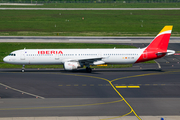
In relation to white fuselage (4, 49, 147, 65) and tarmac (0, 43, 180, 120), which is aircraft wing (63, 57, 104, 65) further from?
tarmac (0, 43, 180, 120)

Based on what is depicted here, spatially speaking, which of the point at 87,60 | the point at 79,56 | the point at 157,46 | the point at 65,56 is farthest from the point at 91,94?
the point at 157,46

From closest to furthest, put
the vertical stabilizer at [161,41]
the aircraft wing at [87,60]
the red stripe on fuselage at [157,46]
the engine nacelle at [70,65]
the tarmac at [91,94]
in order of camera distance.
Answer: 1. the tarmac at [91,94]
2. the engine nacelle at [70,65]
3. the aircraft wing at [87,60]
4. the red stripe on fuselage at [157,46]
5. the vertical stabilizer at [161,41]

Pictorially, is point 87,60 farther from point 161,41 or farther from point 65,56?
point 161,41

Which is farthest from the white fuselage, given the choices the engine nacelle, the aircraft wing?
the engine nacelle

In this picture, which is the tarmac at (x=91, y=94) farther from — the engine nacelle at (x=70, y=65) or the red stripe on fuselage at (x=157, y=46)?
the red stripe on fuselage at (x=157, y=46)

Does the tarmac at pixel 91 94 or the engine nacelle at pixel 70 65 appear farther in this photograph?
the engine nacelle at pixel 70 65

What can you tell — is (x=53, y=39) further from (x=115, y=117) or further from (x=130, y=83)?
(x=115, y=117)

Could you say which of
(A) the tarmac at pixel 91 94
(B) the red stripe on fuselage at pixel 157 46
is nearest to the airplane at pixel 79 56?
(B) the red stripe on fuselage at pixel 157 46

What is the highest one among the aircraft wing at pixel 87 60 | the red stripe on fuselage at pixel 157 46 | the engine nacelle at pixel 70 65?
the red stripe on fuselage at pixel 157 46

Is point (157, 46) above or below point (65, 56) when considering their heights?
above

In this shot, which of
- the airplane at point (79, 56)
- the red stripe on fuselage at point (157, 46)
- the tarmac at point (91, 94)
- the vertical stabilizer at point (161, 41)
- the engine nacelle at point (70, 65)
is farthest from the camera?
the vertical stabilizer at point (161, 41)

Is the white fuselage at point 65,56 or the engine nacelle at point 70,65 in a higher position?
the white fuselage at point 65,56

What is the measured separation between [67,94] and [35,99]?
14.7 feet

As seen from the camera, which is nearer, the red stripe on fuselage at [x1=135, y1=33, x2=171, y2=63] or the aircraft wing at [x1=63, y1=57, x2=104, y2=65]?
the aircraft wing at [x1=63, y1=57, x2=104, y2=65]
